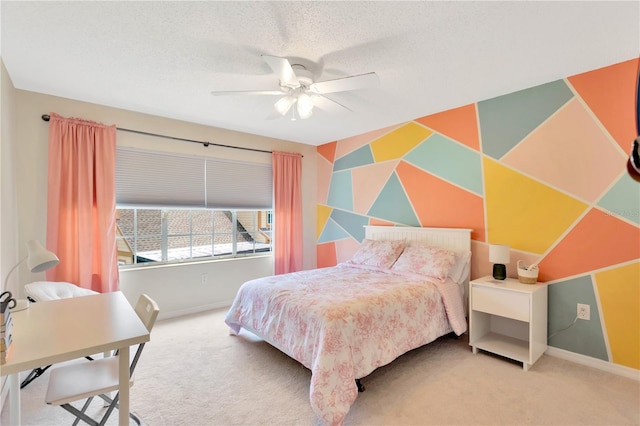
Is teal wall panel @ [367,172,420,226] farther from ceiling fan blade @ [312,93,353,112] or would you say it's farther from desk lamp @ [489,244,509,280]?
ceiling fan blade @ [312,93,353,112]

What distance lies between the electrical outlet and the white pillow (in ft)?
13.8

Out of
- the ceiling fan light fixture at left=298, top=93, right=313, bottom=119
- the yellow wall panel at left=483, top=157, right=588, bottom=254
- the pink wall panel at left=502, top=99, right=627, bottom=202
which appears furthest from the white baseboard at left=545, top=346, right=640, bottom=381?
the ceiling fan light fixture at left=298, top=93, right=313, bottom=119

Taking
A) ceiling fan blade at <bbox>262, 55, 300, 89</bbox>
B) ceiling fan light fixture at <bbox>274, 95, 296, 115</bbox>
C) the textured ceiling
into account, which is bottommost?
ceiling fan light fixture at <bbox>274, 95, 296, 115</bbox>

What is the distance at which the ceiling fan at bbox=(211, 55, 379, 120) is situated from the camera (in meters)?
2.02

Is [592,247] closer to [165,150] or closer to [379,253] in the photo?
[379,253]

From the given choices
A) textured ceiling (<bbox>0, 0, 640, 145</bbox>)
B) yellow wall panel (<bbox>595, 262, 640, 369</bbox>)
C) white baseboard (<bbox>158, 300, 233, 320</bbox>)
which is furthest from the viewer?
white baseboard (<bbox>158, 300, 233, 320</bbox>)

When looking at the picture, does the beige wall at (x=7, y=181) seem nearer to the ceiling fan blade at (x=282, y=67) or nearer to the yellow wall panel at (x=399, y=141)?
the ceiling fan blade at (x=282, y=67)

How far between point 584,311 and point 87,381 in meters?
3.53

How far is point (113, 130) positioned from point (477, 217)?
13.2 ft

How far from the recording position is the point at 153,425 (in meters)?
1.83

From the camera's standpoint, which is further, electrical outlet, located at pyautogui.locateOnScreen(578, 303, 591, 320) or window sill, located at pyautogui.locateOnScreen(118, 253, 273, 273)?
window sill, located at pyautogui.locateOnScreen(118, 253, 273, 273)

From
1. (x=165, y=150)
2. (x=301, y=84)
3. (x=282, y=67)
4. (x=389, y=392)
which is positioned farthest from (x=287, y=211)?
(x=389, y=392)

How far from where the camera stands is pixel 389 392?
2.15 metres

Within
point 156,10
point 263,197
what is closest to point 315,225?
point 263,197
